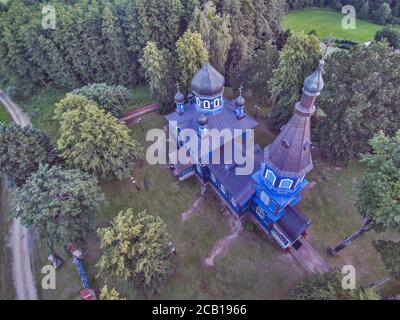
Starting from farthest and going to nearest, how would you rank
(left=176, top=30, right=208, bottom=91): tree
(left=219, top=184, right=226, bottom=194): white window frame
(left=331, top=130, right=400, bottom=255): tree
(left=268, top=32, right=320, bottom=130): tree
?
1. (left=176, top=30, right=208, bottom=91): tree
2. (left=268, top=32, right=320, bottom=130): tree
3. (left=219, top=184, right=226, bottom=194): white window frame
4. (left=331, top=130, right=400, bottom=255): tree

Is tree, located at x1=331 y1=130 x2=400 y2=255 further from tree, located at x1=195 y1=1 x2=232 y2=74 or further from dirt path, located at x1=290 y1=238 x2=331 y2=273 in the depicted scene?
tree, located at x1=195 y1=1 x2=232 y2=74

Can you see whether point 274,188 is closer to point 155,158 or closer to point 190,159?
point 190,159

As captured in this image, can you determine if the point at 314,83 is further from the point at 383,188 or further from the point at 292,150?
the point at 383,188

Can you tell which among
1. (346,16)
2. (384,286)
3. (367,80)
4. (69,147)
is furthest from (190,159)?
(346,16)

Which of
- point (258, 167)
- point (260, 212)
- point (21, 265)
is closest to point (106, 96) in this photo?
point (258, 167)

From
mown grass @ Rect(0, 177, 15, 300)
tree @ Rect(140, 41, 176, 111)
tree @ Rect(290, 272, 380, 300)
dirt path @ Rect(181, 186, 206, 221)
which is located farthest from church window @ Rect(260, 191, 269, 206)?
mown grass @ Rect(0, 177, 15, 300)

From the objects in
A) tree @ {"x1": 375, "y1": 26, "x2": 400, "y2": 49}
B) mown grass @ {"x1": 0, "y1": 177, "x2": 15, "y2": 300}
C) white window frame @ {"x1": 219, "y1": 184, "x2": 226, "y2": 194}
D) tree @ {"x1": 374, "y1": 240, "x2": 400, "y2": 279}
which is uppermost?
tree @ {"x1": 375, "y1": 26, "x2": 400, "y2": 49}
